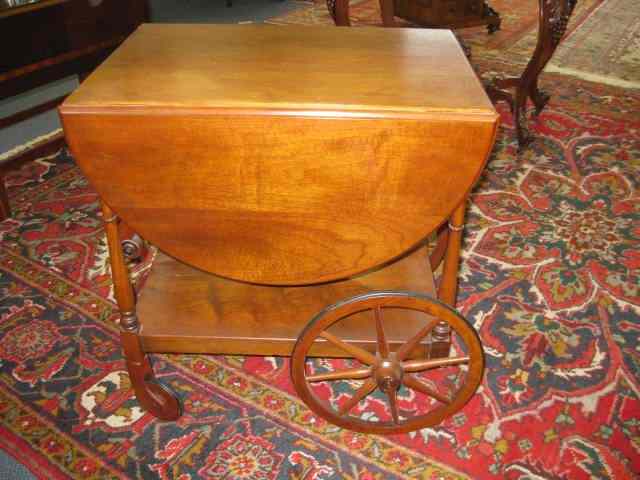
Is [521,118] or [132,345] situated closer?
[132,345]

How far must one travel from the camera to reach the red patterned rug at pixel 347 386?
52.8 inches

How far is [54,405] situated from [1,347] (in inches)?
12.7

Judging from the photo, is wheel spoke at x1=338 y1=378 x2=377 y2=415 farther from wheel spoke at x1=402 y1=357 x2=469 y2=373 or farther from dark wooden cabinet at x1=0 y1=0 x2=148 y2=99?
dark wooden cabinet at x1=0 y1=0 x2=148 y2=99

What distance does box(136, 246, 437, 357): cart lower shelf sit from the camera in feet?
4.22

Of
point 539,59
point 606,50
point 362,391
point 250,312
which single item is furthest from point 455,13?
point 362,391

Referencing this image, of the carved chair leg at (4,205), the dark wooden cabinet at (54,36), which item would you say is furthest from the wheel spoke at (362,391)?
the dark wooden cabinet at (54,36)

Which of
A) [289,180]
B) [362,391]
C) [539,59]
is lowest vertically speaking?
[362,391]

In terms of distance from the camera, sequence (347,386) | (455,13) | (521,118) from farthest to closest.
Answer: (455,13), (521,118), (347,386)

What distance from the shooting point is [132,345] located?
4.24 feet

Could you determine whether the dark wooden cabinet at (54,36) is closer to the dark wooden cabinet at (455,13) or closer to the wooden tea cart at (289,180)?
the wooden tea cart at (289,180)

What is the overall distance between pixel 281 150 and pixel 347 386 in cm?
78

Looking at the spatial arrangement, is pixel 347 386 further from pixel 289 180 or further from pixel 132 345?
pixel 289 180

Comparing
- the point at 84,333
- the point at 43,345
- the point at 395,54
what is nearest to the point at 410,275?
the point at 395,54

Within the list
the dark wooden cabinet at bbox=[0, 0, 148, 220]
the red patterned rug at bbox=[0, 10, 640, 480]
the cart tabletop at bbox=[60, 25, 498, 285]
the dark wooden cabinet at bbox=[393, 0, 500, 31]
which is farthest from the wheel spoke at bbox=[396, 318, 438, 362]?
the dark wooden cabinet at bbox=[393, 0, 500, 31]
